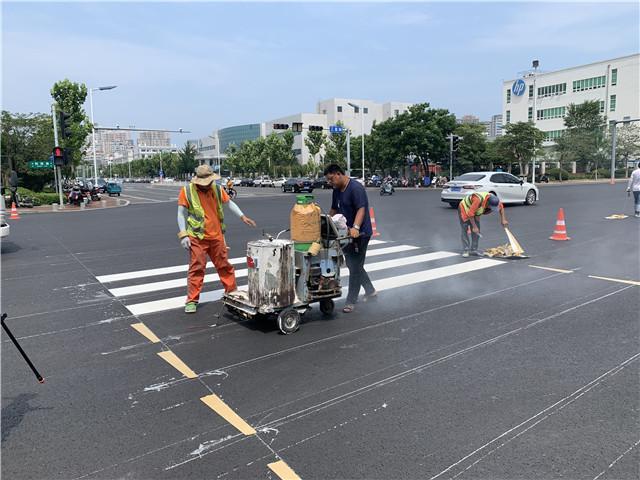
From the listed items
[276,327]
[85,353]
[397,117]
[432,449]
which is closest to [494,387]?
[432,449]

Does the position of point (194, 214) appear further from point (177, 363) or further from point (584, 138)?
point (584, 138)

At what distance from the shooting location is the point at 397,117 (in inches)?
2032

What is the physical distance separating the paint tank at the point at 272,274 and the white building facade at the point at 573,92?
6687 cm

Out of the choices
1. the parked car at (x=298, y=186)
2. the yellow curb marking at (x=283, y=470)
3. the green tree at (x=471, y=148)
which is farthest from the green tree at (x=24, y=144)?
the green tree at (x=471, y=148)

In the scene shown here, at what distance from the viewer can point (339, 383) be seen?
3.97 meters

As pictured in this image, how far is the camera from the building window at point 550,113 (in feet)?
251

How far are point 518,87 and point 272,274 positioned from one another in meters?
88.1

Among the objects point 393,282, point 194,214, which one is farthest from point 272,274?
point 393,282

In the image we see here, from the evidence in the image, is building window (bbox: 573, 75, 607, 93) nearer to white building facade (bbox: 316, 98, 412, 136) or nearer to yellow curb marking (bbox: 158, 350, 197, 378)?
white building facade (bbox: 316, 98, 412, 136)

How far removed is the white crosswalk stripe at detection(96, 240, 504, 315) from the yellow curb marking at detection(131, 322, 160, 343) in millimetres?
481

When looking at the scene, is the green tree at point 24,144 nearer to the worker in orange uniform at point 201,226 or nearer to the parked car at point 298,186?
the parked car at point 298,186

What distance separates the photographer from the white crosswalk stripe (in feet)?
21.5

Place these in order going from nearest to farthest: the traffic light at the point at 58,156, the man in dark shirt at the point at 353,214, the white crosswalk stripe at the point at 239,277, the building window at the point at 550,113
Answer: the man in dark shirt at the point at 353,214
the white crosswalk stripe at the point at 239,277
the traffic light at the point at 58,156
the building window at the point at 550,113

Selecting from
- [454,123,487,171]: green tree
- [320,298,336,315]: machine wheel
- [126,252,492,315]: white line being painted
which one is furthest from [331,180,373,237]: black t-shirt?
[454,123,487,171]: green tree
